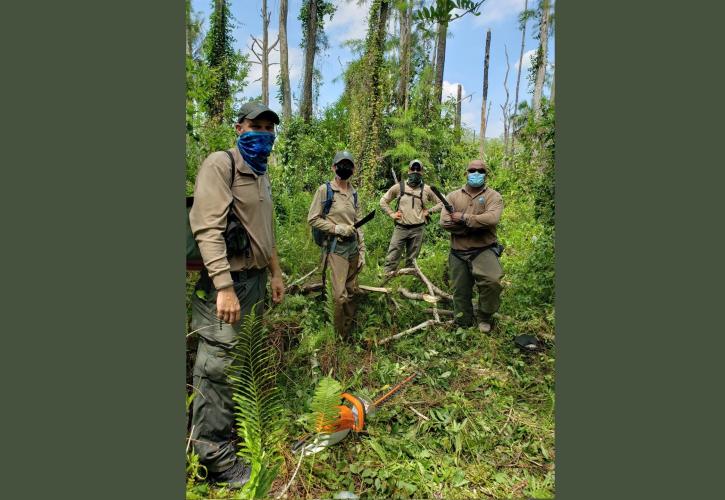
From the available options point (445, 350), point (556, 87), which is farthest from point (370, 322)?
point (556, 87)

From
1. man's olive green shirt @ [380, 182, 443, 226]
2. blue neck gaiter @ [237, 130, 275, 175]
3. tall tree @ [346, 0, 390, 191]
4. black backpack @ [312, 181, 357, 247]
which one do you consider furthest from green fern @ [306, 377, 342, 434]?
tall tree @ [346, 0, 390, 191]

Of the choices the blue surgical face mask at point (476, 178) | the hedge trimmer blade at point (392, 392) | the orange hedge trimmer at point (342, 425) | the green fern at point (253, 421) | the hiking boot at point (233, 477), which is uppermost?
the blue surgical face mask at point (476, 178)

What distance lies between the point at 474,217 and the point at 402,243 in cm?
305

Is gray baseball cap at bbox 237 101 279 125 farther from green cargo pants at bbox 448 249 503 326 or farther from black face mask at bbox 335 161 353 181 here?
green cargo pants at bbox 448 249 503 326

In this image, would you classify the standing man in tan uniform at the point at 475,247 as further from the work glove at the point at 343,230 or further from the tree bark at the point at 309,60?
the tree bark at the point at 309,60

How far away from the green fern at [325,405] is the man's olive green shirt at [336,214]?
2367 millimetres

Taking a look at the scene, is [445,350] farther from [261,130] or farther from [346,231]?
[261,130]

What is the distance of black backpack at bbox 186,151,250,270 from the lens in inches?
99.7

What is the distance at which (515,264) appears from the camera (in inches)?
235

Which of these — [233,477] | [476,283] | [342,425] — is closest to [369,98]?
[476,283]

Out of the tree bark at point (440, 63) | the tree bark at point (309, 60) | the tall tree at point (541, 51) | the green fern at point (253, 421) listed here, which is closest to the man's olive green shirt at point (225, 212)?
the green fern at point (253, 421)

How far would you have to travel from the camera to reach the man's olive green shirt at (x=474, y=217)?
4789mm

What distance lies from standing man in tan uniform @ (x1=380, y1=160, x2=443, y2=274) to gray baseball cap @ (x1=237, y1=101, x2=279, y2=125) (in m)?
4.84

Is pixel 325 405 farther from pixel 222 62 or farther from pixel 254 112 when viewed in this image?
pixel 222 62
